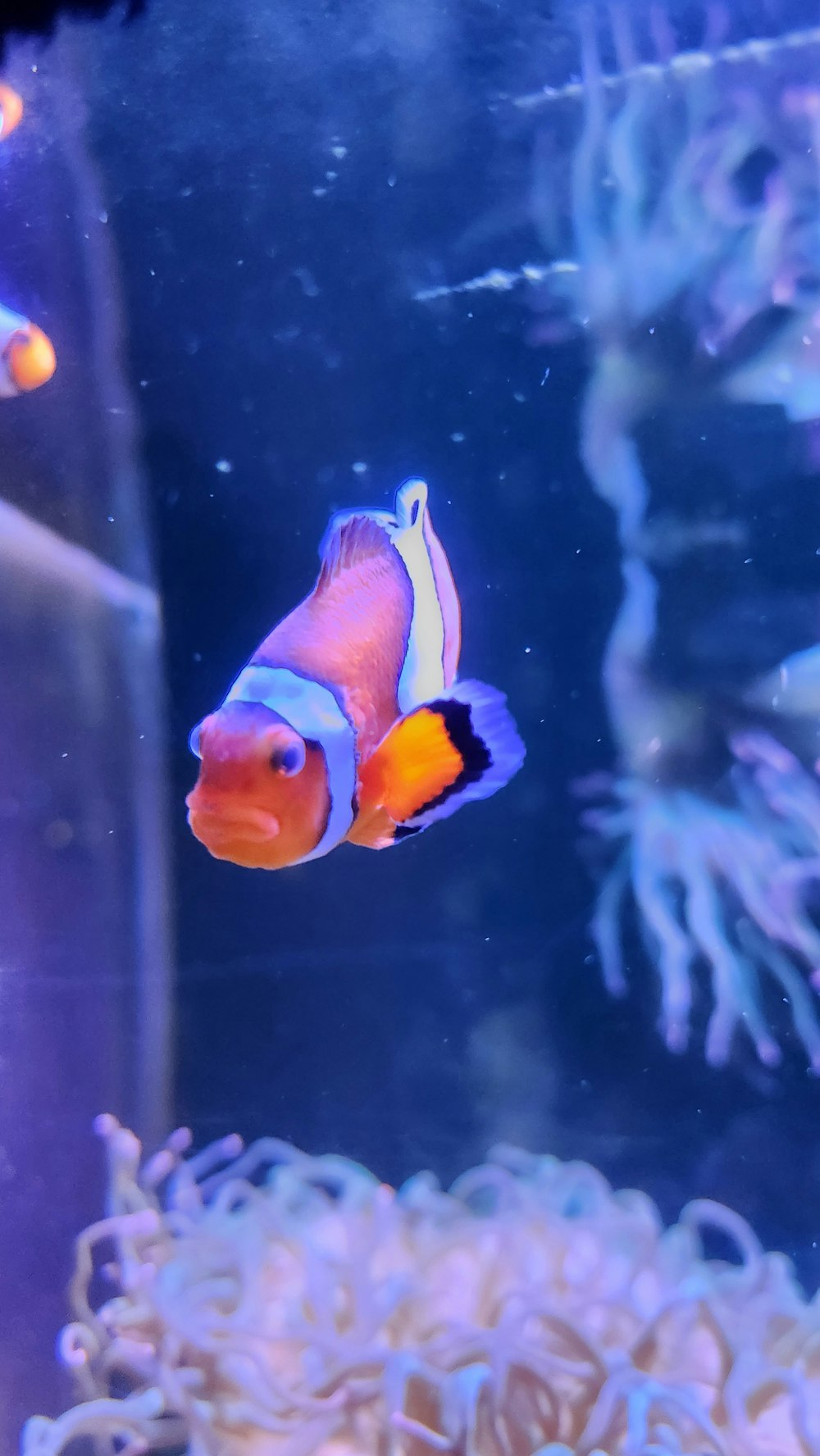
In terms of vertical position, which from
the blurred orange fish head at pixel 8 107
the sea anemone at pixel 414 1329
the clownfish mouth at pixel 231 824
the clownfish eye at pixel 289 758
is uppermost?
the blurred orange fish head at pixel 8 107

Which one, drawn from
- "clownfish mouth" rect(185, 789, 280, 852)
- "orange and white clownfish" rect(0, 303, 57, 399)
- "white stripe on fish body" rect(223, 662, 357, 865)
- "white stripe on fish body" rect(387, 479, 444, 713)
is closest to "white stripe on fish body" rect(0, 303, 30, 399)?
"orange and white clownfish" rect(0, 303, 57, 399)

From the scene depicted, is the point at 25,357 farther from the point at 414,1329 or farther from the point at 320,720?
the point at 414,1329

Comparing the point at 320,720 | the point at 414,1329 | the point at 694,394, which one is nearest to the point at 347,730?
the point at 320,720

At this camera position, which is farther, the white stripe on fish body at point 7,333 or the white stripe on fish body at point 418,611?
the white stripe on fish body at point 7,333

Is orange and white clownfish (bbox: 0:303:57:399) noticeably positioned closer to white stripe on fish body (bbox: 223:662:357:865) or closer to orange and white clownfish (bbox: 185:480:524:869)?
orange and white clownfish (bbox: 185:480:524:869)

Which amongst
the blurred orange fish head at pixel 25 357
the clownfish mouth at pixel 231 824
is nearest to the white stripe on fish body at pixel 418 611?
the clownfish mouth at pixel 231 824

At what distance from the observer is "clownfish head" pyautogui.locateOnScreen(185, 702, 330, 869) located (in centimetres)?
82

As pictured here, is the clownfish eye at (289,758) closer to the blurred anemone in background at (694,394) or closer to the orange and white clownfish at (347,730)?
the orange and white clownfish at (347,730)

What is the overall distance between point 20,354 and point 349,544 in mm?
1300

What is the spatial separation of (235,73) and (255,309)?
0.52 meters

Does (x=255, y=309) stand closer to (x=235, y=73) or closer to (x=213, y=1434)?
(x=235, y=73)

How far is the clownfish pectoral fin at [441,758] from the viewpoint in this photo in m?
0.85

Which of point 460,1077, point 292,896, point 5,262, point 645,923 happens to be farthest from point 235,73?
point 460,1077

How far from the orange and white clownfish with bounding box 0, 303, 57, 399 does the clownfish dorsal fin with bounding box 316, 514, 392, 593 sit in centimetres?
126
